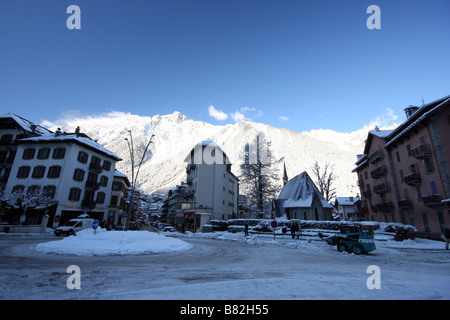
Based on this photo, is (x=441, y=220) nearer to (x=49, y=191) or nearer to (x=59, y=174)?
(x=59, y=174)

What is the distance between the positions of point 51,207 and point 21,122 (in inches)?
790

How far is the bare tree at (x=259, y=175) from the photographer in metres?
41.7

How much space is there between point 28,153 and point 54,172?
727 cm

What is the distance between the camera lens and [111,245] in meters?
14.1

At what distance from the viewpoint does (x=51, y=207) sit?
1321 inches

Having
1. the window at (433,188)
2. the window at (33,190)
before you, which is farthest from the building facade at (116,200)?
the window at (433,188)

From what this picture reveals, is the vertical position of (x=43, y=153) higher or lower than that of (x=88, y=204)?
higher

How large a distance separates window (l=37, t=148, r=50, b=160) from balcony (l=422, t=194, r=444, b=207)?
181 ft

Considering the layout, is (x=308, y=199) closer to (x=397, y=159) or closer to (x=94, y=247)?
(x=397, y=159)

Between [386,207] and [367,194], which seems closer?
[386,207]

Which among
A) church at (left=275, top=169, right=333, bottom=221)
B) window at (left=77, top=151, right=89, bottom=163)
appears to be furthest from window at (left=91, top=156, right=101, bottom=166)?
church at (left=275, top=169, right=333, bottom=221)

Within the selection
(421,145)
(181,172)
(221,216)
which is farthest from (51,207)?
(181,172)

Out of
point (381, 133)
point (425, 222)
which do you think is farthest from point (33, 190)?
point (381, 133)

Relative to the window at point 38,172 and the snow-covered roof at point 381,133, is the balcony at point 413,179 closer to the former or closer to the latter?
the snow-covered roof at point 381,133
